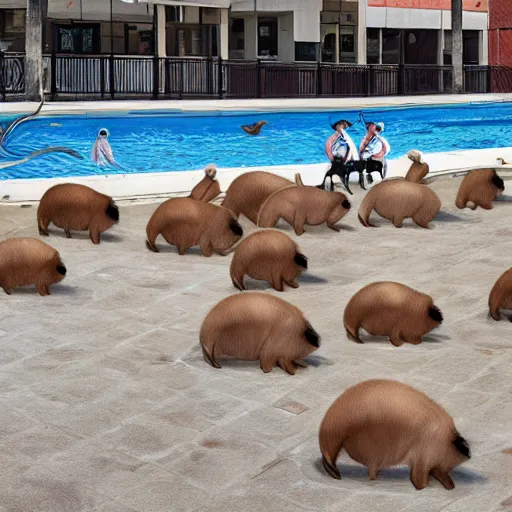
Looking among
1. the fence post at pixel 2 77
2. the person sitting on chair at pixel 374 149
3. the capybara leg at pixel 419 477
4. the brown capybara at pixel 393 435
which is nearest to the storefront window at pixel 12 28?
the fence post at pixel 2 77

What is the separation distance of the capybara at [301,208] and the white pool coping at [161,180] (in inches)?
143

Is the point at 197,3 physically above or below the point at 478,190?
above

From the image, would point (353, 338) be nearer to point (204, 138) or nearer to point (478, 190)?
point (478, 190)

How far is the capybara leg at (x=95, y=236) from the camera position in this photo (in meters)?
14.3

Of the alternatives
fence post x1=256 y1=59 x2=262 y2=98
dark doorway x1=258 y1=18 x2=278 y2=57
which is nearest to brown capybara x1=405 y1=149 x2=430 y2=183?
fence post x1=256 y1=59 x2=262 y2=98

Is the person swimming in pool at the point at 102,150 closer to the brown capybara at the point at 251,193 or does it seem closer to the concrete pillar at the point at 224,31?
the brown capybara at the point at 251,193

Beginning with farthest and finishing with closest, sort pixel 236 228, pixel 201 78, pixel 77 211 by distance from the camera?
pixel 201 78 < pixel 77 211 < pixel 236 228

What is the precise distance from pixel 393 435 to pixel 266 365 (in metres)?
2.21

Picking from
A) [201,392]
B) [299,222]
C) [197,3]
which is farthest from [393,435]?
[197,3]

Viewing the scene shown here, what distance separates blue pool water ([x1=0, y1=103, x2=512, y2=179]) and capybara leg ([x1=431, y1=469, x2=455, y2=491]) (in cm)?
1284

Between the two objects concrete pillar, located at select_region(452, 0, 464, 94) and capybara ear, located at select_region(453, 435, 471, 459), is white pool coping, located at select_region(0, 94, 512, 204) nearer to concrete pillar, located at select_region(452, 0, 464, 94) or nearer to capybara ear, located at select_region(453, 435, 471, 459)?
concrete pillar, located at select_region(452, 0, 464, 94)

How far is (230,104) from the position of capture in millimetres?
20672

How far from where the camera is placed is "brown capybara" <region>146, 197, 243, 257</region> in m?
13.4

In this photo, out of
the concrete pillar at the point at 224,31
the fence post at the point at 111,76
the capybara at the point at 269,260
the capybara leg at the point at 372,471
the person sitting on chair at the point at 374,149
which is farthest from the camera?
the concrete pillar at the point at 224,31
